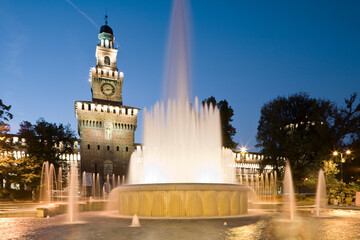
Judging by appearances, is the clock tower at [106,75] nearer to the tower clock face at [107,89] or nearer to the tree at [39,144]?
the tower clock face at [107,89]

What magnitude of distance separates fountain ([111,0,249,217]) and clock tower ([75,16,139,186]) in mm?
43126

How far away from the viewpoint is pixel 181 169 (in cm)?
1414

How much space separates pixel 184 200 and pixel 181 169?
2.88 m

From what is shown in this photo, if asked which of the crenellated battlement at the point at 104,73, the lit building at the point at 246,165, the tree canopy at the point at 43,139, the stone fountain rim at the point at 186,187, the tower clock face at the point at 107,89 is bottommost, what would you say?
the lit building at the point at 246,165

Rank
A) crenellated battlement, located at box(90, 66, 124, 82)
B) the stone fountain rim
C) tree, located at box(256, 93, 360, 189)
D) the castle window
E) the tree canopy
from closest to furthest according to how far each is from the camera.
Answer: the stone fountain rim, tree, located at box(256, 93, 360, 189), the tree canopy, crenellated battlement, located at box(90, 66, 124, 82), the castle window

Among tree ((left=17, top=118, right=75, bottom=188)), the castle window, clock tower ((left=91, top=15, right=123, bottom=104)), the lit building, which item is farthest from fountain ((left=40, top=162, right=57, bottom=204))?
the lit building

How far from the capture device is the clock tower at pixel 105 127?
56.6 m

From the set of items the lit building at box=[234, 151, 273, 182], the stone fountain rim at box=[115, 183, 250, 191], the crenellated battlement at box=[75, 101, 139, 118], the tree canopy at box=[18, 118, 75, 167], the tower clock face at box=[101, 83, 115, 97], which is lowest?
the lit building at box=[234, 151, 273, 182]

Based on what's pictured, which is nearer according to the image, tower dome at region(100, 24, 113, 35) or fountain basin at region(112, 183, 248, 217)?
fountain basin at region(112, 183, 248, 217)

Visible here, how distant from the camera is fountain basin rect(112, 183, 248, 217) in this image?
1130cm

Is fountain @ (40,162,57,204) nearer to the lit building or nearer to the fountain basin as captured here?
the fountain basin

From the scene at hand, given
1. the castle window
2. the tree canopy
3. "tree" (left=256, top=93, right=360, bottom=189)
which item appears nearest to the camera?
"tree" (left=256, top=93, right=360, bottom=189)

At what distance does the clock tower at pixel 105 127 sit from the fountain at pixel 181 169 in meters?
43.1

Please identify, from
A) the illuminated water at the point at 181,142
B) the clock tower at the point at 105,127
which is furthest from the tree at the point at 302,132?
the clock tower at the point at 105,127
